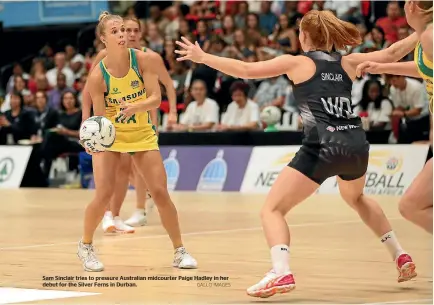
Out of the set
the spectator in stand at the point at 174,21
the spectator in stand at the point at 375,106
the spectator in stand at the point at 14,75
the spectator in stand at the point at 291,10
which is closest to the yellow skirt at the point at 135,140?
the spectator in stand at the point at 375,106

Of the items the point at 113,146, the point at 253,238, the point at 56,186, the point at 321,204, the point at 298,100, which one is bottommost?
the point at 56,186

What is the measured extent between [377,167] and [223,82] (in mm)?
4355

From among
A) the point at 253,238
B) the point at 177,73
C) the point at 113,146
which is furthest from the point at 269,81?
the point at 113,146

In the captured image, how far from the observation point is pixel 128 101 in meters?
8.66

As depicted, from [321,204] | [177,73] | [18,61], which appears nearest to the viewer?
[321,204]

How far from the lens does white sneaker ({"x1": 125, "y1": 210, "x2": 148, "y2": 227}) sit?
12203 mm

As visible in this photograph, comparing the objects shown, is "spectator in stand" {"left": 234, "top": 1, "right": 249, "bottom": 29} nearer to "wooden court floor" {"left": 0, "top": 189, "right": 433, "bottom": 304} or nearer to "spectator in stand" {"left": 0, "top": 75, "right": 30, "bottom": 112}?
"spectator in stand" {"left": 0, "top": 75, "right": 30, "bottom": 112}

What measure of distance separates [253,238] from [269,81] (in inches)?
331

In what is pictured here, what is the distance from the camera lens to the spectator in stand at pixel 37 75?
885 inches

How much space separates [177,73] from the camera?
2053cm

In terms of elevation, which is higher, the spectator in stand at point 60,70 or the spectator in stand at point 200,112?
the spectator in stand at point 200,112

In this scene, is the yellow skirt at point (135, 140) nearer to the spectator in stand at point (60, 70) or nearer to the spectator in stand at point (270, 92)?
the spectator in stand at point (270, 92)

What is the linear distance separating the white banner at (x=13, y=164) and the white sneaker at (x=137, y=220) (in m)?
7.95

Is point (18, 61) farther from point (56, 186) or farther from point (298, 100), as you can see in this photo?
point (298, 100)
